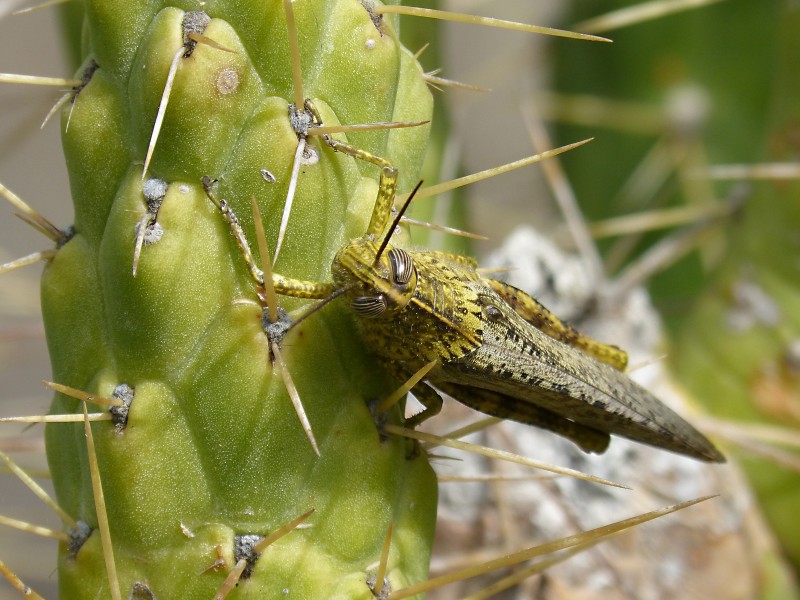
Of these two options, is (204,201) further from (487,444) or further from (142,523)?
(487,444)

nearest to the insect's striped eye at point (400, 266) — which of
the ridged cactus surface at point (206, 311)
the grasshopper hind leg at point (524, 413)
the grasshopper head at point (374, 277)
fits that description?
the grasshopper head at point (374, 277)

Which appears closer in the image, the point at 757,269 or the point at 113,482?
the point at 113,482

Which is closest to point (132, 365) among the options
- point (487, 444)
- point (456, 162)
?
point (487, 444)

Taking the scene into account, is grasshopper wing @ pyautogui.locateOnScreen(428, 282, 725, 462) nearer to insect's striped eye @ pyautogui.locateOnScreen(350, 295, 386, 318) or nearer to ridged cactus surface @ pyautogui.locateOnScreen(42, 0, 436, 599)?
insect's striped eye @ pyautogui.locateOnScreen(350, 295, 386, 318)

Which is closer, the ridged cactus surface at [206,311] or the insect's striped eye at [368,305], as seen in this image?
the ridged cactus surface at [206,311]

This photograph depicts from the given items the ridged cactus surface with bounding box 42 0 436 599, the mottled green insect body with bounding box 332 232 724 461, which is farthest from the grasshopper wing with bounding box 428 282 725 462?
the ridged cactus surface with bounding box 42 0 436 599

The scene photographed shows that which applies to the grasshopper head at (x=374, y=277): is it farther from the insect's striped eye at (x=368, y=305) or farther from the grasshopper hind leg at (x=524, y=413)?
the grasshopper hind leg at (x=524, y=413)

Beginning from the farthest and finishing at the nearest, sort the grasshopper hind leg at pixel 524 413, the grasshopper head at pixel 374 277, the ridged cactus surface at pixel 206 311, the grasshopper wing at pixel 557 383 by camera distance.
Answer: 1. the grasshopper hind leg at pixel 524 413
2. the grasshopper wing at pixel 557 383
3. the grasshopper head at pixel 374 277
4. the ridged cactus surface at pixel 206 311
